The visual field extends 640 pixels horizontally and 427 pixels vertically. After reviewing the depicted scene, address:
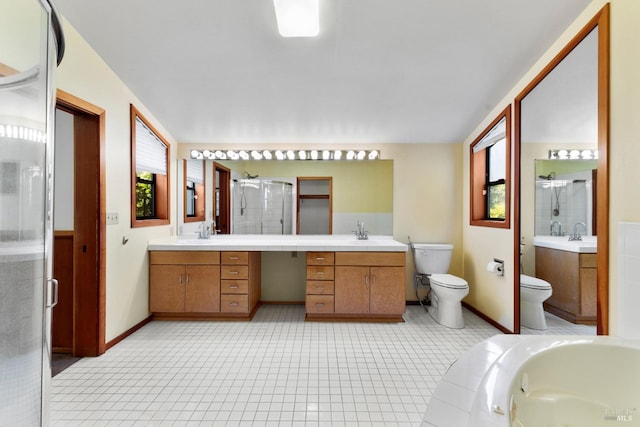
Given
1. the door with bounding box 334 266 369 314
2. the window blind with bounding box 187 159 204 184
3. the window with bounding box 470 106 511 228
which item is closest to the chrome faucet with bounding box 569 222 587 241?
the window with bounding box 470 106 511 228

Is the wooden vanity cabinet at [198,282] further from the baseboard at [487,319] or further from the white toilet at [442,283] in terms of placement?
the baseboard at [487,319]

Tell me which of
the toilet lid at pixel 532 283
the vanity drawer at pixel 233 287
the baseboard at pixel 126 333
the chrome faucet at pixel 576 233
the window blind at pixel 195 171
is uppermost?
the window blind at pixel 195 171

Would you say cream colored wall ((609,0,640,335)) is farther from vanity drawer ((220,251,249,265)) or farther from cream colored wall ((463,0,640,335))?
vanity drawer ((220,251,249,265))

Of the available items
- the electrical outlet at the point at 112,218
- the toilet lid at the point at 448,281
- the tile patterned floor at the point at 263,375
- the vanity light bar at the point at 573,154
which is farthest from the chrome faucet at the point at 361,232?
the electrical outlet at the point at 112,218

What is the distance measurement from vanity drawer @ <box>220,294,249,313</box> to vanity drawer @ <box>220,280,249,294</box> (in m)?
0.05

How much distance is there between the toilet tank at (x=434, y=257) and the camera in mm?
3051

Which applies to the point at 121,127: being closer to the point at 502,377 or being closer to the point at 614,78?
the point at 502,377

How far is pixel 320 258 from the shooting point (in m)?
2.79

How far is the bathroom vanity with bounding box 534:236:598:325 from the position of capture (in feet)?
5.48

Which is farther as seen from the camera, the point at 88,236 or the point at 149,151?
the point at 149,151

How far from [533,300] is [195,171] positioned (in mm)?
3541

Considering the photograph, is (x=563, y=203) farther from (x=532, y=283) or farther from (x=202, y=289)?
(x=202, y=289)

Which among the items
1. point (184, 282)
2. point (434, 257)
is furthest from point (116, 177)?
point (434, 257)

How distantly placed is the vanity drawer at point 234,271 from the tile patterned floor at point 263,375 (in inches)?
18.4
